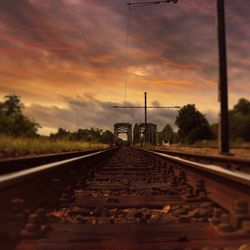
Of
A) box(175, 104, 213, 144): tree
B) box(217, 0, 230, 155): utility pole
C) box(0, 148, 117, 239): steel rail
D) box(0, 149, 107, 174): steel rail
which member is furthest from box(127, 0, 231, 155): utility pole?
box(175, 104, 213, 144): tree

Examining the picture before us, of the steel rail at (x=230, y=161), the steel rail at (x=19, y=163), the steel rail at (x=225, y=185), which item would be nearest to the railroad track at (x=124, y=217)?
the steel rail at (x=225, y=185)

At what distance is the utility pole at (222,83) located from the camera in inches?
541

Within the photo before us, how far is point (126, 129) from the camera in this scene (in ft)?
288

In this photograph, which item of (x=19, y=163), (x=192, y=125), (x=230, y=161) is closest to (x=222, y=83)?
(x=230, y=161)

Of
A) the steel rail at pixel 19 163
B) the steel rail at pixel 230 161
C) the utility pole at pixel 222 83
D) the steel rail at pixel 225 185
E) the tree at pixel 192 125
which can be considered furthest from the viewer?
the tree at pixel 192 125

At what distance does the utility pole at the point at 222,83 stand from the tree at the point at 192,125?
79.7 metres

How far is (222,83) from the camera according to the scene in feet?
47.4

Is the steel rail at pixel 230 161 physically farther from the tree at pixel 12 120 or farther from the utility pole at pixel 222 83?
the tree at pixel 12 120

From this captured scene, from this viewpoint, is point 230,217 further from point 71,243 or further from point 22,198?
point 22,198

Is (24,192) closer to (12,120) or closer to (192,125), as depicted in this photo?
(12,120)

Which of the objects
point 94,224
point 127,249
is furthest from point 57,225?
point 127,249

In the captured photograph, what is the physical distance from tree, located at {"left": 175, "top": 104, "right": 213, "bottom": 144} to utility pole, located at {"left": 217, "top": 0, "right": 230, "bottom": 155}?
79.7 m

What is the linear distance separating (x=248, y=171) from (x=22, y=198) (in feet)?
12.5

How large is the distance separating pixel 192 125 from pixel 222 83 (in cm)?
8627
